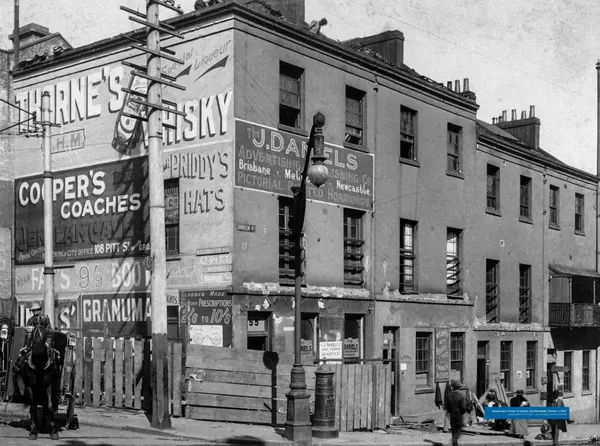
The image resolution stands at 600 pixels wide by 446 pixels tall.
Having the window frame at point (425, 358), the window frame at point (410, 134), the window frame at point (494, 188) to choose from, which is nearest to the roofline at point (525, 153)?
the window frame at point (494, 188)

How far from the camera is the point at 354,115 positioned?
83.1 feet

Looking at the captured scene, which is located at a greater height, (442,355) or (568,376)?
(442,355)

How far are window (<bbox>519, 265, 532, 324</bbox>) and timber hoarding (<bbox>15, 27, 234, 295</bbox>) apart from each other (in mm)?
17645

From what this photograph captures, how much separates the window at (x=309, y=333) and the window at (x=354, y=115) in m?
5.76

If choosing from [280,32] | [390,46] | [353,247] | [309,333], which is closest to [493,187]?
[390,46]

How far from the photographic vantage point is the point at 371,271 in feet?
82.8

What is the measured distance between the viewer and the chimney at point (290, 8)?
83.1ft

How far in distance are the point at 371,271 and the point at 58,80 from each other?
1165cm

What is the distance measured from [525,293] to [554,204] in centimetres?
509

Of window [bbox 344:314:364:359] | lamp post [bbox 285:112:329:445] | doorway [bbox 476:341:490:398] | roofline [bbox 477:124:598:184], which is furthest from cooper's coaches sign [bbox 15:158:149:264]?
doorway [bbox 476:341:490:398]

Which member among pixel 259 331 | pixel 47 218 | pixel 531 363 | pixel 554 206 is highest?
pixel 554 206

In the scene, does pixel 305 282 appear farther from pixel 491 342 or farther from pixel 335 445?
pixel 491 342

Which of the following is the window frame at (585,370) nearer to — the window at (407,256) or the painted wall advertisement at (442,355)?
the painted wall advertisement at (442,355)

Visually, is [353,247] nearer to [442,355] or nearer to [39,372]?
[442,355]
